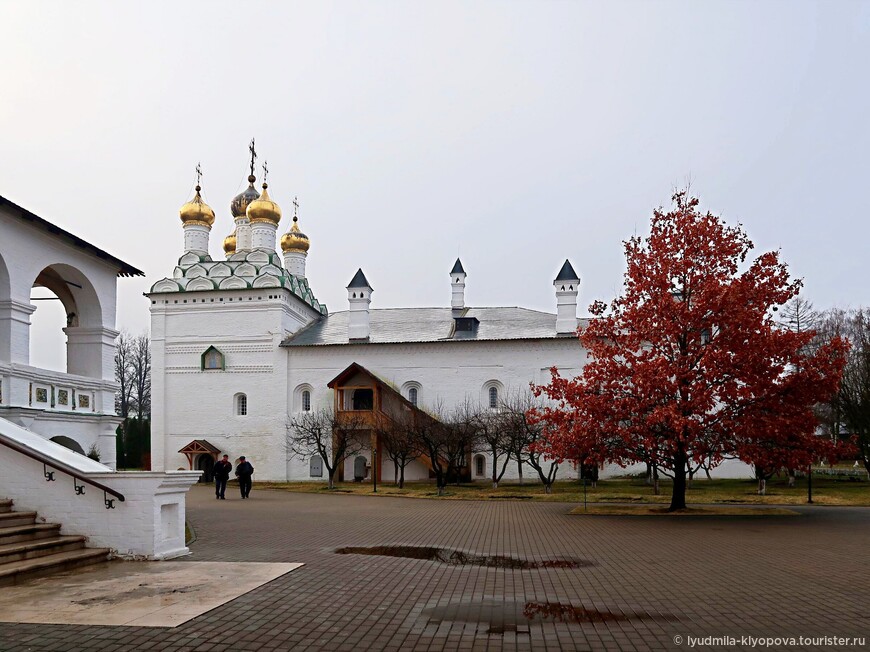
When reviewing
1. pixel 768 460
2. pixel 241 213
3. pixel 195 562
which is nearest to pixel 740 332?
pixel 768 460

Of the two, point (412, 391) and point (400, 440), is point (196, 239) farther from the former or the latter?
point (400, 440)

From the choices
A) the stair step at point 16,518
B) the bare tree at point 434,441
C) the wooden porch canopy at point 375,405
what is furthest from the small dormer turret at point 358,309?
the stair step at point 16,518

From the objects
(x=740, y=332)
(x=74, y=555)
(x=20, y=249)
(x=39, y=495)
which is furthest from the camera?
(x=740, y=332)

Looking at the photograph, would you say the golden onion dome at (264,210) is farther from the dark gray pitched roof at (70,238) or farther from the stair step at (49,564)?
the stair step at (49,564)

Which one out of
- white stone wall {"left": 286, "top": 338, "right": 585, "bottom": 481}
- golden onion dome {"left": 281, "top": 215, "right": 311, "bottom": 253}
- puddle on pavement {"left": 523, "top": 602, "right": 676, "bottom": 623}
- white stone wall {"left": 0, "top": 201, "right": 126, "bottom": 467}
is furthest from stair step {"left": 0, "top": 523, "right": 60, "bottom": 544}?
golden onion dome {"left": 281, "top": 215, "right": 311, "bottom": 253}

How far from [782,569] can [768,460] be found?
9.79m

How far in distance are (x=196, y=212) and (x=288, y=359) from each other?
38.9ft

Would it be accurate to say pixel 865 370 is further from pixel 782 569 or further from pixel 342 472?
pixel 782 569

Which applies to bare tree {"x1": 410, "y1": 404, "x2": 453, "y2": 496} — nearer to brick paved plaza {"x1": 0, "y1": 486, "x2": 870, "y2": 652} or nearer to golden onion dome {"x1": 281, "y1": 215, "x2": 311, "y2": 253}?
brick paved plaza {"x1": 0, "y1": 486, "x2": 870, "y2": 652}

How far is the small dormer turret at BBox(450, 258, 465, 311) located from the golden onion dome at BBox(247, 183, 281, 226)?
1136cm

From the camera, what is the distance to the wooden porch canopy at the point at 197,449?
41344 millimetres

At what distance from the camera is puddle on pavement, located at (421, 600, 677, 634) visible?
23.6 ft

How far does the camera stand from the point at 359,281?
4266cm

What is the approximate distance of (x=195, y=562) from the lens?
10562mm
